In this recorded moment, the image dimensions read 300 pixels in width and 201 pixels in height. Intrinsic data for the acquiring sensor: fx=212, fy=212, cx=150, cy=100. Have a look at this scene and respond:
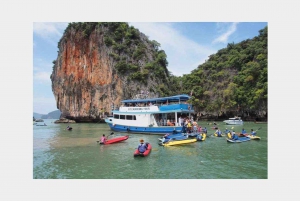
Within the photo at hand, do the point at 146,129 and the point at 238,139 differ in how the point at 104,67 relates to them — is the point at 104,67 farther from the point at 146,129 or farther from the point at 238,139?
the point at 238,139

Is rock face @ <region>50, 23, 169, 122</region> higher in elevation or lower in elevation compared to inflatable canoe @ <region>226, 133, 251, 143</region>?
higher

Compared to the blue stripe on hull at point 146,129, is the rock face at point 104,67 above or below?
above

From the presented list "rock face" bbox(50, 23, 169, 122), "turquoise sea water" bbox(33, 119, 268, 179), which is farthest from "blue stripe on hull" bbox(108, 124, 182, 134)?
"rock face" bbox(50, 23, 169, 122)

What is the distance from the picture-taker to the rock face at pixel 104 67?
1421 inches

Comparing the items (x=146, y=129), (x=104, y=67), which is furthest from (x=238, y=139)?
(x=104, y=67)

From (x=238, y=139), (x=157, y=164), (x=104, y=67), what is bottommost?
(x=157, y=164)

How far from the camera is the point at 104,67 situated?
122ft

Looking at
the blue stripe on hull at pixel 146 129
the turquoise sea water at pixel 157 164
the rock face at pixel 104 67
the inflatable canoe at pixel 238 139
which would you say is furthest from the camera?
the rock face at pixel 104 67

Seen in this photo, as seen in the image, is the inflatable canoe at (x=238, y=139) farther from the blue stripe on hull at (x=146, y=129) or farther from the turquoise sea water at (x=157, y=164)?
the blue stripe on hull at (x=146, y=129)

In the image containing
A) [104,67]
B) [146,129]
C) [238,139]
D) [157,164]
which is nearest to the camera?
[157,164]

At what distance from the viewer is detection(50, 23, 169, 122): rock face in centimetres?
3609

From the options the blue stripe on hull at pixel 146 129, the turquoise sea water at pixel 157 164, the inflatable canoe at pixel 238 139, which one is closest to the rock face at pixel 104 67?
the blue stripe on hull at pixel 146 129

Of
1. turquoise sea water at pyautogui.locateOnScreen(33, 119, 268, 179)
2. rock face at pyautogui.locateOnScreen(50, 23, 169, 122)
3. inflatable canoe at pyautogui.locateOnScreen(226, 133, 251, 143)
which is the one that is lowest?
turquoise sea water at pyautogui.locateOnScreen(33, 119, 268, 179)

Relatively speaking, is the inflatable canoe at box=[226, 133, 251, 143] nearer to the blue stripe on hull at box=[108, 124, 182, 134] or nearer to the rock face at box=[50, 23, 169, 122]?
the blue stripe on hull at box=[108, 124, 182, 134]
